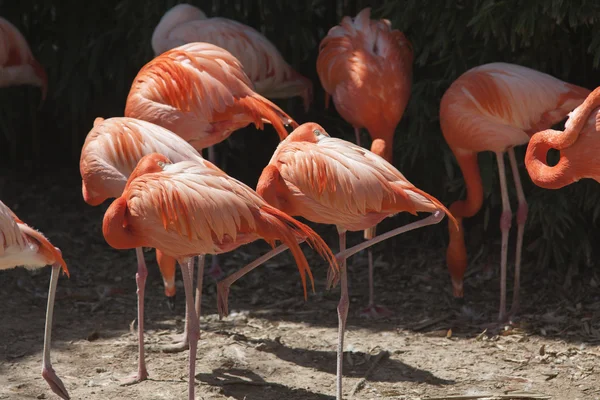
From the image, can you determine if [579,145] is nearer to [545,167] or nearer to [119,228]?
[545,167]

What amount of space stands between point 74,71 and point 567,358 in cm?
397

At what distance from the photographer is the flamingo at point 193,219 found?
3480 millimetres

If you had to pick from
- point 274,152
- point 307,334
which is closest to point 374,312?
point 307,334

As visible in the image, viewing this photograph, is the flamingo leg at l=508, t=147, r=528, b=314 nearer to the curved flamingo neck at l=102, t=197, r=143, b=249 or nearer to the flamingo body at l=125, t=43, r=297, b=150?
the flamingo body at l=125, t=43, r=297, b=150

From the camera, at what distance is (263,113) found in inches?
189

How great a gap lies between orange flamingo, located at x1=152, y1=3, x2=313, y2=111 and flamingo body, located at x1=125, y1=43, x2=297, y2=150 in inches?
31.7

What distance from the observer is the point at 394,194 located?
152 inches

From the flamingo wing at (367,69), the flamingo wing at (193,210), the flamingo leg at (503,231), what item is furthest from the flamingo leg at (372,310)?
the flamingo wing at (193,210)

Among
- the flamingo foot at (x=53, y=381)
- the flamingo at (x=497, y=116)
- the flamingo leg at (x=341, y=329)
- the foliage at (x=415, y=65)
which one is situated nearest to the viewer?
the flamingo foot at (x=53, y=381)

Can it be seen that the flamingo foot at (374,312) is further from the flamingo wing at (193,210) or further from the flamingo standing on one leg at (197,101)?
the flamingo wing at (193,210)

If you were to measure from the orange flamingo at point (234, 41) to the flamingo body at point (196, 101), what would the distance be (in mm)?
805

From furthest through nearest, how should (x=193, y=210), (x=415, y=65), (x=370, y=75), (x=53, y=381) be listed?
(x=415, y=65), (x=370, y=75), (x=53, y=381), (x=193, y=210)

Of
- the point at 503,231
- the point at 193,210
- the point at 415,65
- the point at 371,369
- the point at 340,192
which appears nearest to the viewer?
the point at 193,210

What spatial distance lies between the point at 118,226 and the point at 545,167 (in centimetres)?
185
